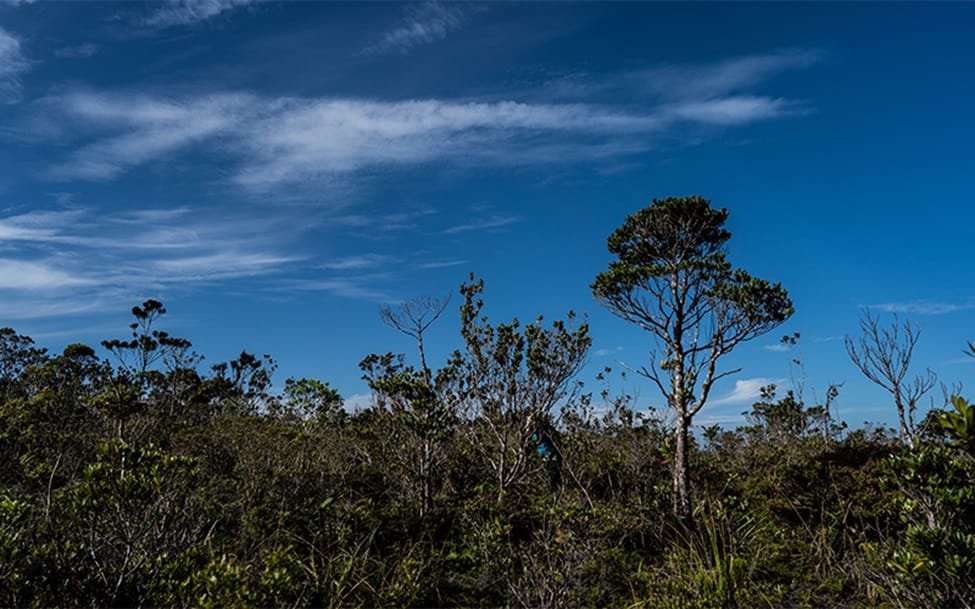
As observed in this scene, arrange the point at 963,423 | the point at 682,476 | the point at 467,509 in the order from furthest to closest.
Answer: the point at 682,476 → the point at 467,509 → the point at 963,423

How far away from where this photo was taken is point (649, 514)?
10438 millimetres

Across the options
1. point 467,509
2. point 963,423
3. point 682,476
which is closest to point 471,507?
point 467,509

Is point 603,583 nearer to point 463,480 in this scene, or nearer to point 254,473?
point 463,480

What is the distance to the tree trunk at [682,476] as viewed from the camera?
37.2 feet

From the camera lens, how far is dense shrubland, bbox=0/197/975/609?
422cm

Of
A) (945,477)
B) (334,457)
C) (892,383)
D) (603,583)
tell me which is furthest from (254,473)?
(892,383)

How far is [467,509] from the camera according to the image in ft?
30.9

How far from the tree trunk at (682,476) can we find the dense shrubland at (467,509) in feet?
0.41

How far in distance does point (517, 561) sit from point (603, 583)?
1254 mm

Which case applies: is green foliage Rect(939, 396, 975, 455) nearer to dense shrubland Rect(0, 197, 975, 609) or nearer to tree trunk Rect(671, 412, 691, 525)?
dense shrubland Rect(0, 197, 975, 609)

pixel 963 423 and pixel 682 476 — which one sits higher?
pixel 682 476

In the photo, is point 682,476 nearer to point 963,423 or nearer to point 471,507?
point 471,507

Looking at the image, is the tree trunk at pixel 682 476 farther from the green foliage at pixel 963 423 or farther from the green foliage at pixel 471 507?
the green foliage at pixel 963 423

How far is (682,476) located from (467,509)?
5071 millimetres
